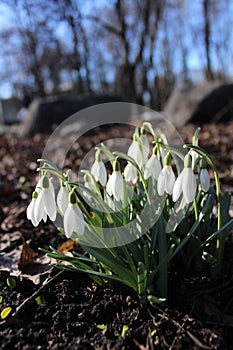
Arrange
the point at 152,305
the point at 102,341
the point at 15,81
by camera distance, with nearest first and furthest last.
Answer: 1. the point at 102,341
2. the point at 152,305
3. the point at 15,81

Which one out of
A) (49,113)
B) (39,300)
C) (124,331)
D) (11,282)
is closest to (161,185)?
(124,331)

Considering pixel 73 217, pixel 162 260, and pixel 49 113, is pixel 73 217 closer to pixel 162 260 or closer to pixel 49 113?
pixel 162 260

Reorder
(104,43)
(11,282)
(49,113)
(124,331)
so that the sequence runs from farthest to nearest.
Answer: (104,43)
(49,113)
(11,282)
(124,331)

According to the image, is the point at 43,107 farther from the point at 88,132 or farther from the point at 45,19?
the point at 45,19

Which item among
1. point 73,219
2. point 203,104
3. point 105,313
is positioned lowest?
point 203,104

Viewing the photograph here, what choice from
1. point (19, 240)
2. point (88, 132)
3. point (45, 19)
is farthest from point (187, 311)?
point (88, 132)

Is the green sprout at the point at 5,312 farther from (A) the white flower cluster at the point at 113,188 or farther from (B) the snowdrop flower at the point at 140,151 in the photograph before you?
(B) the snowdrop flower at the point at 140,151

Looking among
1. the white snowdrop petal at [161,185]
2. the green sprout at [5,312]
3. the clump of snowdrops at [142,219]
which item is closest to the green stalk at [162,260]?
the clump of snowdrops at [142,219]
